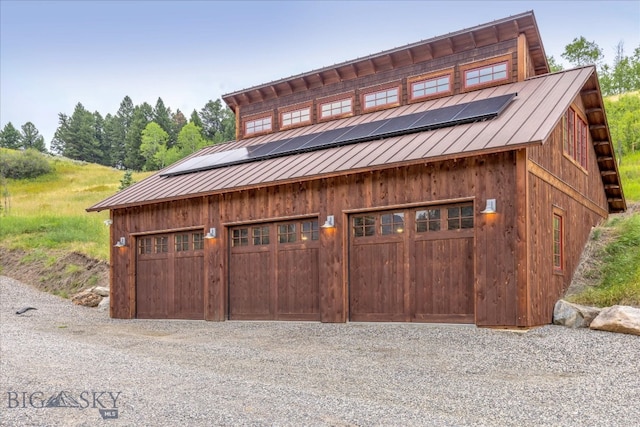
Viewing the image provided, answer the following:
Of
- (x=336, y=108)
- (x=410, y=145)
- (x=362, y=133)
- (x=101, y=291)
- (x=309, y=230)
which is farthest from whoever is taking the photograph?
(x=101, y=291)

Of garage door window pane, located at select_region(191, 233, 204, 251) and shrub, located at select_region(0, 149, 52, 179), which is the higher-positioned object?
shrub, located at select_region(0, 149, 52, 179)

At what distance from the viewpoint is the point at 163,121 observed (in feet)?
233

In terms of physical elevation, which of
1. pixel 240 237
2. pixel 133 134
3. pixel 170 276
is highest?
pixel 133 134

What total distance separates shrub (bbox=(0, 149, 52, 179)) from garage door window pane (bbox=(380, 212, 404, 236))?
49959 mm

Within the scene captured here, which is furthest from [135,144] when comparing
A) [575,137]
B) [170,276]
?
[575,137]

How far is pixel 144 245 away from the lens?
15.2 meters

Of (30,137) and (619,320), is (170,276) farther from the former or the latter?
(30,137)

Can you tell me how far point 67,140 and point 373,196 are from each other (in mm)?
75352

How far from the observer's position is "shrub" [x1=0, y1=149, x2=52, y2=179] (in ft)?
168

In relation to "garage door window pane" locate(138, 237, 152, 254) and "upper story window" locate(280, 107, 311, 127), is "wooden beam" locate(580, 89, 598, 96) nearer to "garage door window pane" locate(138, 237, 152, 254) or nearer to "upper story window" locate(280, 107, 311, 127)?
"upper story window" locate(280, 107, 311, 127)

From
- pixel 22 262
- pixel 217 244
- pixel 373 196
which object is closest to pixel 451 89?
pixel 373 196

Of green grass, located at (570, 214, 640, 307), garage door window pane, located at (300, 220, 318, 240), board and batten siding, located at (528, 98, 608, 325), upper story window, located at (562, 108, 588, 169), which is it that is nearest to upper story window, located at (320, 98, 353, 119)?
garage door window pane, located at (300, 220, 318, 240)

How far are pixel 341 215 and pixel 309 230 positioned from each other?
1.05 meters

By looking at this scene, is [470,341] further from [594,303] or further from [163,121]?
[163,121]
